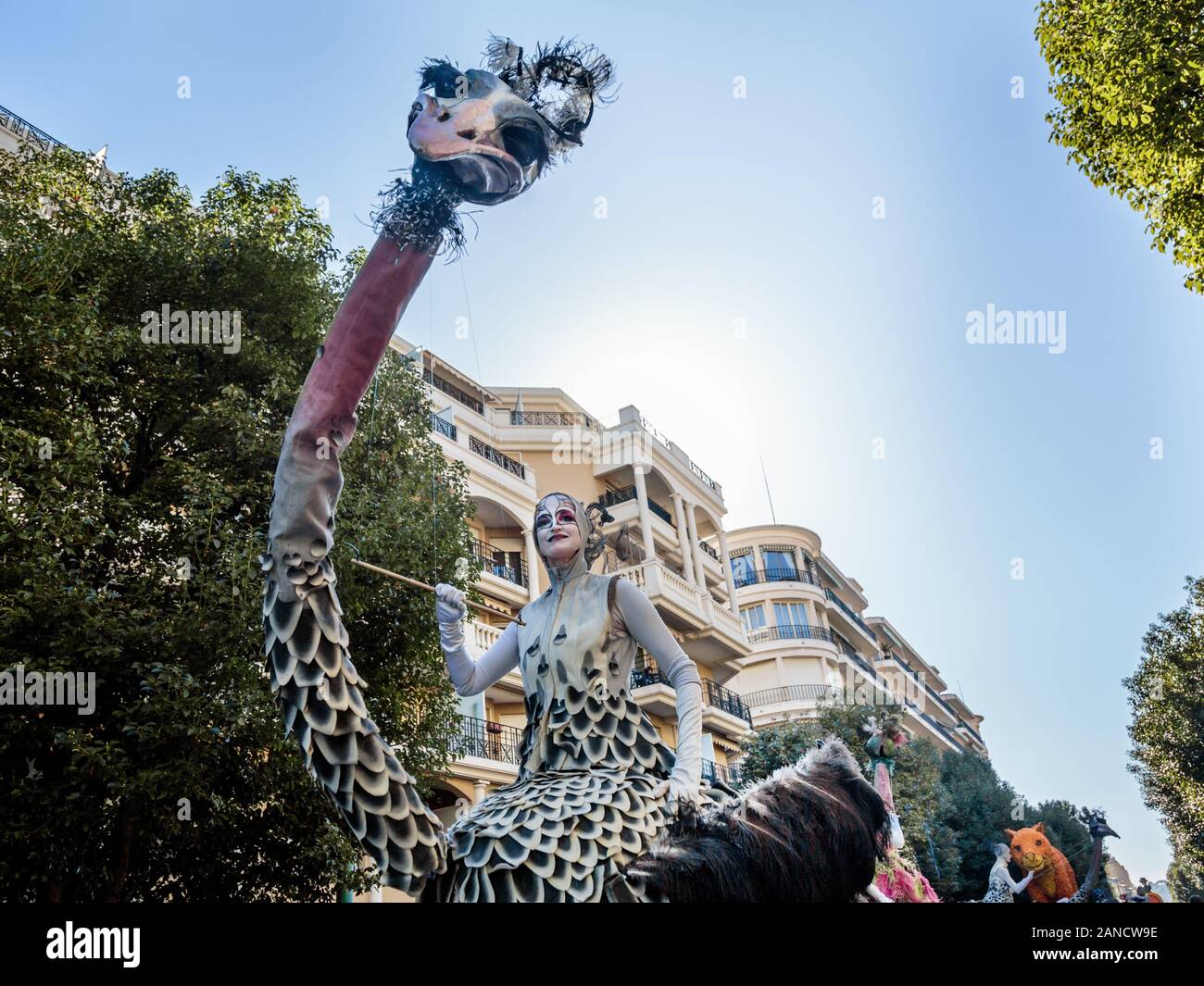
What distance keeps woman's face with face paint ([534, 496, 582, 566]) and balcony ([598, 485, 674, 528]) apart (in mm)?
23720

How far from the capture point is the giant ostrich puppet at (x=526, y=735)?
2.64 m

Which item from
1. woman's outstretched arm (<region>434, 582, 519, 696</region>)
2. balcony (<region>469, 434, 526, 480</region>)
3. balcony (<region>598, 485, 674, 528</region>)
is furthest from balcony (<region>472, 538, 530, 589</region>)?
woman's outstretched arm (<region>434, 582, 519, 696</region>)

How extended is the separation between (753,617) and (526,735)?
37.3 m

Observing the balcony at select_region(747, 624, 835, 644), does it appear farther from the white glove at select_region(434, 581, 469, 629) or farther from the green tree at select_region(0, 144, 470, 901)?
the white glove at select_region(434, 581, 469, 629)

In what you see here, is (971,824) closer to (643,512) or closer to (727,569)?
(727,569)

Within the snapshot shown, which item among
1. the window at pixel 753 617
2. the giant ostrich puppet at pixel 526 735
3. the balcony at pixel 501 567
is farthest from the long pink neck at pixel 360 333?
the window at pixel 753 617

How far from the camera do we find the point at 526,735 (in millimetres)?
3182

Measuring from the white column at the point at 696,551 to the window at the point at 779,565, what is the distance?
1172cm

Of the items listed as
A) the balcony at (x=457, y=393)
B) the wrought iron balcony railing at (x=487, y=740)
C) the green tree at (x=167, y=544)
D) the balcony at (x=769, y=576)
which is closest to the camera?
the green tree at (x=167, y=544)

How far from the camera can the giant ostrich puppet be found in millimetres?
2645

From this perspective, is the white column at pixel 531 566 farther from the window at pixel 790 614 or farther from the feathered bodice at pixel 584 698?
the feathered bodice at pixel 584 698

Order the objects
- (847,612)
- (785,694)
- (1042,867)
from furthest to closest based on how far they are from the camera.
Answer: (847,612) < (785,694) < (1042,867)

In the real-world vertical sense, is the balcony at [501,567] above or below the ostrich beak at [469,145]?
above

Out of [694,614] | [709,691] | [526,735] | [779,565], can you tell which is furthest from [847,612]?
[526,735]
